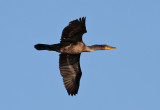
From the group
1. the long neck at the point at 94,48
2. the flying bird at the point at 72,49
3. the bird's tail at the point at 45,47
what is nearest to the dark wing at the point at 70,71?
the flying bird at the point at 72,49

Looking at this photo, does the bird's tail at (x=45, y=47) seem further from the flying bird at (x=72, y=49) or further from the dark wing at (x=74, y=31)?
the dark wing at (x=74, y=31)

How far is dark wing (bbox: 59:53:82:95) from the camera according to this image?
22938 millimetres

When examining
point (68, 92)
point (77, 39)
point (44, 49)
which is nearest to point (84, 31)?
point (77, 39)

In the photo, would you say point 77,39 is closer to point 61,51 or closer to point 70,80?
point 61,51

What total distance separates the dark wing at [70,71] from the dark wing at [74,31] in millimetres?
1413

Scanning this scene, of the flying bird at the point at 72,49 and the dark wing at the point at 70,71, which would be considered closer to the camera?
the flying bird at the point at 72,49

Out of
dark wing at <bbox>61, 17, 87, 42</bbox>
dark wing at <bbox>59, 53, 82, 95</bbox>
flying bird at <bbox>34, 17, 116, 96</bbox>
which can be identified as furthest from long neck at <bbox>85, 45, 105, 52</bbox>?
dark wing at <bbox>59, 53, 82, 95</bbox>

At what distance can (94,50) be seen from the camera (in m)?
22.3

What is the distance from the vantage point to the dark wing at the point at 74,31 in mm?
20953

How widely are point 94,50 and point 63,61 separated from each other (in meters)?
1.87

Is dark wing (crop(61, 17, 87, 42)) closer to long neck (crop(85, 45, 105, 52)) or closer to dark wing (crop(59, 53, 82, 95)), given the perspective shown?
long neck (crop(85, 45, 105, 52))

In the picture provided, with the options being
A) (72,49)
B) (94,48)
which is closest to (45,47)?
(72,49)

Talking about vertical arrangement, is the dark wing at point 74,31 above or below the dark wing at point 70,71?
above

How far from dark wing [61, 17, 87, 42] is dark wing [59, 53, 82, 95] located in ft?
4.64
